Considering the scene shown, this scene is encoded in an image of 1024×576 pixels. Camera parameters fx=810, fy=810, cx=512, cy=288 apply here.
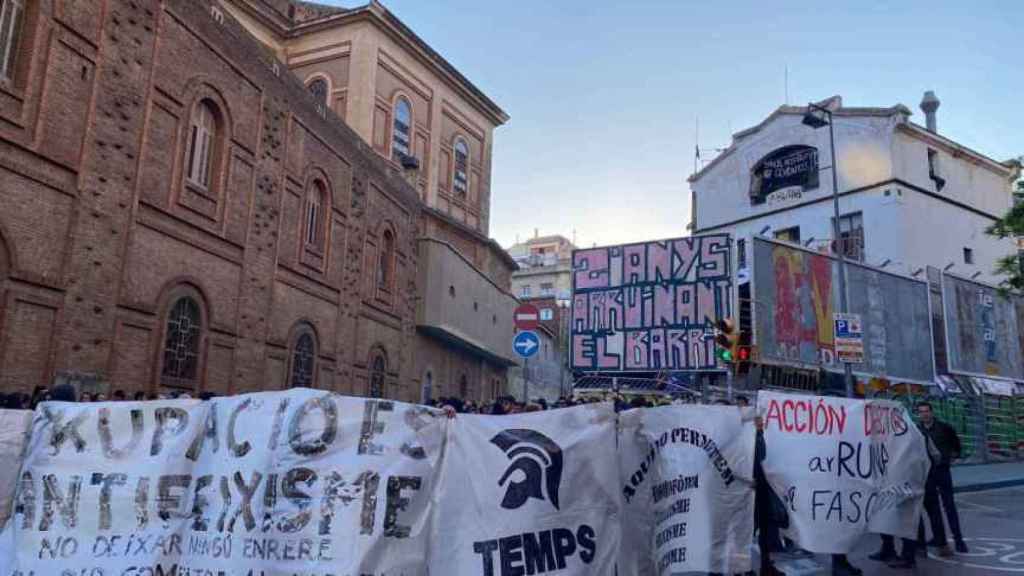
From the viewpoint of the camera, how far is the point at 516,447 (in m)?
6.04

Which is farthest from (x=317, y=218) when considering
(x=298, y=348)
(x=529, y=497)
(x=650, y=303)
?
(x=529, y=497)

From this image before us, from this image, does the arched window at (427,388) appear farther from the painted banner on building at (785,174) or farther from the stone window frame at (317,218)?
the painted banner on building at (785,174)

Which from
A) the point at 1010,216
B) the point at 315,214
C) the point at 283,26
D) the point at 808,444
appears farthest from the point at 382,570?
the point at 283,26

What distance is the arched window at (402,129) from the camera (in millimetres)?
34969

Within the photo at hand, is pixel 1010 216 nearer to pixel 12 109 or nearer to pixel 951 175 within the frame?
pixel 951 175

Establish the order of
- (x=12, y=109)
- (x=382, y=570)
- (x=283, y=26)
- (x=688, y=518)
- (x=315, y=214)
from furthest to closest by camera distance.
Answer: (x=283, y=26), (x=315, y=214), (x=12, y=109), (x=688, y=518), (x=382, y=570)

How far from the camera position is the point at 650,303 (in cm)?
Answer: 2977

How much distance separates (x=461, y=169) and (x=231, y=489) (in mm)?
35424

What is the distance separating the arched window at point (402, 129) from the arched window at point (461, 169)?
4.06 metres

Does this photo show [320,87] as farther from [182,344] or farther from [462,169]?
[182,344]

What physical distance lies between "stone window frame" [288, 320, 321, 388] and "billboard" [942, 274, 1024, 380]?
2760 centimetres

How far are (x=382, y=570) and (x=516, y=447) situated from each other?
51.7 inches

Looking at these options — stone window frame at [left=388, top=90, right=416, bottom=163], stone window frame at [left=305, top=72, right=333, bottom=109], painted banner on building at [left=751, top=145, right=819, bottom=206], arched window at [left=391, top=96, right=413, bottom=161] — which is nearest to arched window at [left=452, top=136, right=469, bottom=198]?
stone window frame at [left=388, top=90, right=416, bottom=163]

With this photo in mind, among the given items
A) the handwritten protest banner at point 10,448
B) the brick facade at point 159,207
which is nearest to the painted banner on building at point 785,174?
the brick facade at point 159,207
